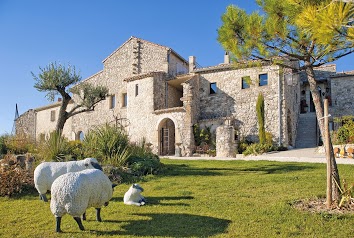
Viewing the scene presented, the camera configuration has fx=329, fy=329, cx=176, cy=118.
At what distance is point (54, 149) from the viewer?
33.7ft

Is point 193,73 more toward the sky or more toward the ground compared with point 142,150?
more toward the sky

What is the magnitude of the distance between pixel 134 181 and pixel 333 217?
5616 mm

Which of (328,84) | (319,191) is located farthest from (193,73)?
(319,191)

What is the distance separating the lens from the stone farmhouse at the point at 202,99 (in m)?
21.0

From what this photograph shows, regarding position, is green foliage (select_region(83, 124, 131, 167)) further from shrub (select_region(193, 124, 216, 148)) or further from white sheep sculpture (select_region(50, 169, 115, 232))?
shrub (select_region(193, 124, 216, 148))

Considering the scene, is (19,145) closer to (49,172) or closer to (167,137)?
(49,172)

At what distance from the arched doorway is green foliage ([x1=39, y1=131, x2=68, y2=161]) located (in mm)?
13028

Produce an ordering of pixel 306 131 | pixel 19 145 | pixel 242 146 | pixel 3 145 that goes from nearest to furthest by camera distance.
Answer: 1. pixel 19 145
2. pixel 3 145
3. pixel 242 146
4. pixel 306 131

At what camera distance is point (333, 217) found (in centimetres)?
537

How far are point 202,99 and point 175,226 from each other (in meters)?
18.6

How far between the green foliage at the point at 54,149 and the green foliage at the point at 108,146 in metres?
0.84

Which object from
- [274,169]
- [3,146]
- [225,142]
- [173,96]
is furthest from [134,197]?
[173,96]

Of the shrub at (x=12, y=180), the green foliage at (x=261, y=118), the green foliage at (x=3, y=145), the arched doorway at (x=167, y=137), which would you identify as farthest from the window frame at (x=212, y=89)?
the shrub at (x=12, y=180)

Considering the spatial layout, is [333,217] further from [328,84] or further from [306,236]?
[328,84]
